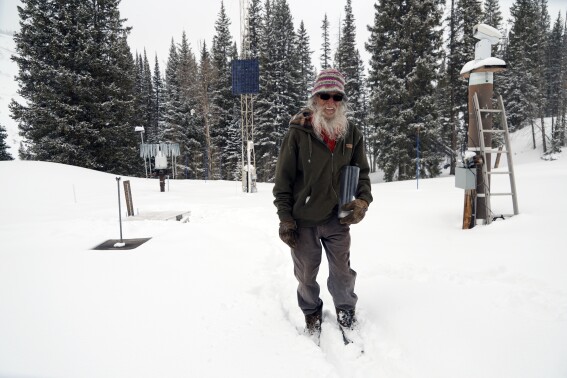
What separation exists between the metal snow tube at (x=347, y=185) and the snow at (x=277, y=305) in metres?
1.14

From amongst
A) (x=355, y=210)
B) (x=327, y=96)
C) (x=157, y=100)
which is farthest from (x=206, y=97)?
(x=355, y=210)

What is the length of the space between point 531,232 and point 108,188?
14.4 meters

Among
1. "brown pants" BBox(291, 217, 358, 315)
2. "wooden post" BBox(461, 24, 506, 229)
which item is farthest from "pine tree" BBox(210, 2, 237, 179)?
"brown pants" BBox(291, 217, 358, 315)

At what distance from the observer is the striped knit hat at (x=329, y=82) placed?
249 cm

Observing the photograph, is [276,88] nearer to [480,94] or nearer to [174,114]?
[174,114]

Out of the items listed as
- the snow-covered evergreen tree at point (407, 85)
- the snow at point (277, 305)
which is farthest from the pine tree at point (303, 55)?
the snow at point (277, 305)

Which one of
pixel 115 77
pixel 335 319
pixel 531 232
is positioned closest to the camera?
pixel 335 319

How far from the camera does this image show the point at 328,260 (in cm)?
276

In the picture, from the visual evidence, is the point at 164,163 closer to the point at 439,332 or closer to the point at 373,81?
the point at 439,332

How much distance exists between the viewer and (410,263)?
12.8ft

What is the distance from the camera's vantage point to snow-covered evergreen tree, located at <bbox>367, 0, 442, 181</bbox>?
67.1 ft

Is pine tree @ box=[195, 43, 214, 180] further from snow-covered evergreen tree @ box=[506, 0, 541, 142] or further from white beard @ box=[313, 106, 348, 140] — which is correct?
white beard @ box=[313, 106, 348, 140]

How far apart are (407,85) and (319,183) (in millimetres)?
21392

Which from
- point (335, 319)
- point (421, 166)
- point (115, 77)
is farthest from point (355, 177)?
point (115, 77)
